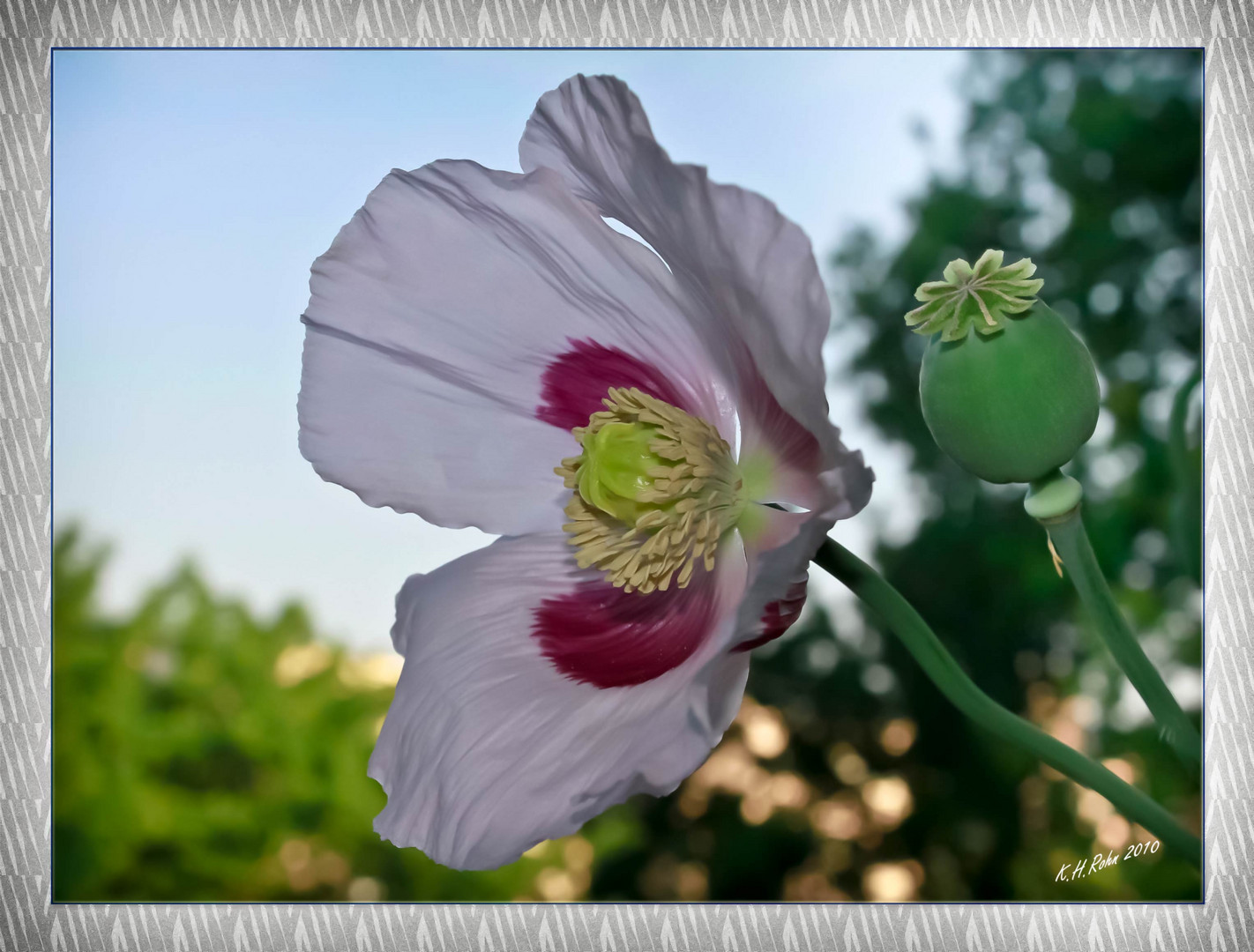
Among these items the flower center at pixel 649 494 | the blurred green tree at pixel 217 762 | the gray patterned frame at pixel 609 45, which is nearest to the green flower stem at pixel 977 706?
the flower center at pixel 649 494

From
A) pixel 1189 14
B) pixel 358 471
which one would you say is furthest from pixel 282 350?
pixel 1189 14

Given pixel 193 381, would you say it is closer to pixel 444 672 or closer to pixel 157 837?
pixel 157 837

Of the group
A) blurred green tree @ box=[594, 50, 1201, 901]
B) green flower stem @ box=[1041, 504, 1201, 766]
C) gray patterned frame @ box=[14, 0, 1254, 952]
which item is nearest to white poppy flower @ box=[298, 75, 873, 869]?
green flower stem @ box=[1041, 504, 1201, 766]

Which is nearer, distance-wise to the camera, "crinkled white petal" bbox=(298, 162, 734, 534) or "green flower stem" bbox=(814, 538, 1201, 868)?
"green flower stem" bbox=(814, 538, 1201, 868)

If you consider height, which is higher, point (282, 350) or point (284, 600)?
point (282, 350)

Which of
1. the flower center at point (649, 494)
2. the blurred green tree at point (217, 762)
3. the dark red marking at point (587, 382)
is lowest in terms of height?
the blurred green tree at point (217, 762)

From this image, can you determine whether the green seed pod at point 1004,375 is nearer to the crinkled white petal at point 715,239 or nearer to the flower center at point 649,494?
the crinkled white petal at point 715,239

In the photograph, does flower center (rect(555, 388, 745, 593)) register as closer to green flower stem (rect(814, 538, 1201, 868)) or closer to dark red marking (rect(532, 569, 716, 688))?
dark red marking (rect(532, 569, 716, 688))
